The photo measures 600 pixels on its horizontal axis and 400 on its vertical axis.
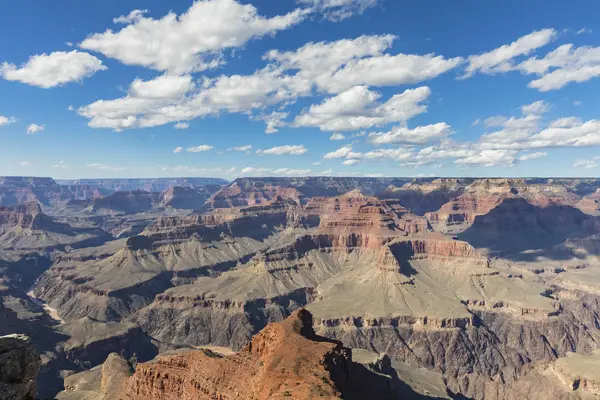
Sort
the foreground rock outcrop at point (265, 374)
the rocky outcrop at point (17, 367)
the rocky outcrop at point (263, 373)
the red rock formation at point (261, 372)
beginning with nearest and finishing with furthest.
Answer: the rocky outcrop at point (17, 367) → the red rock formation at point (261, 372) → the rocky outcrop at point (263, 373) → the foreground rock outcrop at point (265, 374)

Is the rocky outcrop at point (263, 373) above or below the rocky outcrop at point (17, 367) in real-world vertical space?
below

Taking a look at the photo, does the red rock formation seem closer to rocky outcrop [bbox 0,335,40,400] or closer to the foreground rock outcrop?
the foreground rock outcrop

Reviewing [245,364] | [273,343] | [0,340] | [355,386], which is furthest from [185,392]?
[0,340]

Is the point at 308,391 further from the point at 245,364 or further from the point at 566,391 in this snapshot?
the point at 566,391

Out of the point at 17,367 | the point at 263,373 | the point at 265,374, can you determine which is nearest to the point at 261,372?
the point at 263,373

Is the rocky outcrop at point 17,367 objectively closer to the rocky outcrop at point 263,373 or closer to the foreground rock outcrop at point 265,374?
the rocky outcrop at point 263,373

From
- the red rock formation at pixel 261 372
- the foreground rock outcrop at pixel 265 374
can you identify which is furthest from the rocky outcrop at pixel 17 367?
the foreground rock outcrop at pixel 265 374
